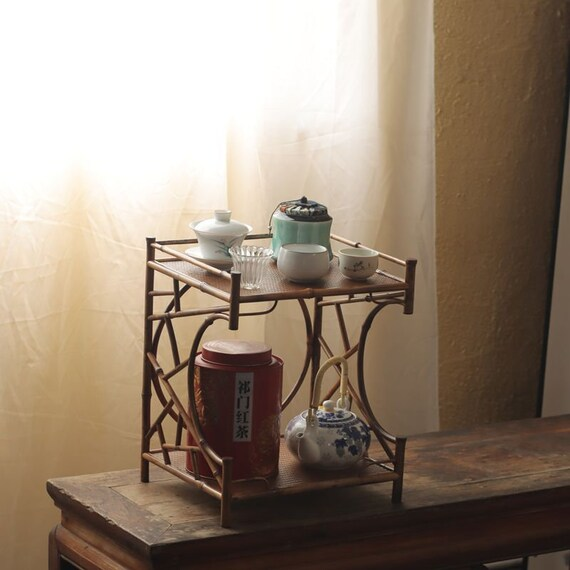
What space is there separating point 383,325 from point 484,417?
532 mm

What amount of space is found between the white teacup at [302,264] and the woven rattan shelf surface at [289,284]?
13mm

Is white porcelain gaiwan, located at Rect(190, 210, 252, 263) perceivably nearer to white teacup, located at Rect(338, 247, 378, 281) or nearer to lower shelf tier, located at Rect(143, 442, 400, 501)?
white teacup, located at Rect(338, 247, 378, 281)

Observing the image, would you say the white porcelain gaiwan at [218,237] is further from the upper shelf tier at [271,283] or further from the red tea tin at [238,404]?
the red tea tin at [238,404]

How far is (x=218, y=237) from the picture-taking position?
4.74 ft

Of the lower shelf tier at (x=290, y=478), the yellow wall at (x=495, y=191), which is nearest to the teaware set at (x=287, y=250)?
the lower shelf tier at (x=290, y=478)

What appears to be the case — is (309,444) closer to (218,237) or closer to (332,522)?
(332,522)

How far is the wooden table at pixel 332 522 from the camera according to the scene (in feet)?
4.39

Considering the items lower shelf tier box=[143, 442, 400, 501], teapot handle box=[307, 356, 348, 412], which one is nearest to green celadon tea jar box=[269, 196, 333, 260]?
teapot handle box=[307, 356, 348, 412]

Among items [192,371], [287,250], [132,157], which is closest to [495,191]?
[132,157]

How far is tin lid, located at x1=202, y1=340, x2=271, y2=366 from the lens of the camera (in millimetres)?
1410

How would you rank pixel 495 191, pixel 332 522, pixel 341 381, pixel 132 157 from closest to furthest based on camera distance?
pixel 332 522
pixel 341 381
pixel 132 157
pixel 495 191

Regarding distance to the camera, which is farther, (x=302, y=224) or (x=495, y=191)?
(x=495, y=191)

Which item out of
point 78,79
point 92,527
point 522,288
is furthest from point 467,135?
point 92,527

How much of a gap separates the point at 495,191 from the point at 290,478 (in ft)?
3.91
